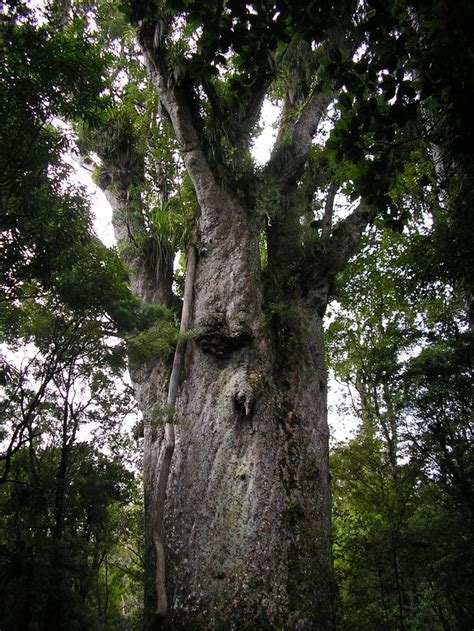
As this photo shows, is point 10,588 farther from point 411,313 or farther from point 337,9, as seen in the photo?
point 411,313

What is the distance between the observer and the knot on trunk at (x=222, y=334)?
5.86 metres

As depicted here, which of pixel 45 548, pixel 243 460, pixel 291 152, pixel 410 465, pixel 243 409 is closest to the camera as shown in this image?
pixel 243 460

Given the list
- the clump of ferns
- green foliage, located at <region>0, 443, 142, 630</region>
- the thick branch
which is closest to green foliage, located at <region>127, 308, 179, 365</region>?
the clump of ferns

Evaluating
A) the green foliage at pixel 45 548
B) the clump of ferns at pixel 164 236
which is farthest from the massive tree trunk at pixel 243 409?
the green foliage at pixel 45 548

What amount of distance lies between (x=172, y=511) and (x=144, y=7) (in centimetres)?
501

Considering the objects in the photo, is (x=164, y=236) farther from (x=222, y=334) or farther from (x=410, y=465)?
(x=410, y=465)

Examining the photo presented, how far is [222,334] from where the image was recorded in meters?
5.89

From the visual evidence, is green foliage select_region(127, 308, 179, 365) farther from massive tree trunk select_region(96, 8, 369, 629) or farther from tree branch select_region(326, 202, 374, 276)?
tree branch select_region(326, 202, 374, 276)

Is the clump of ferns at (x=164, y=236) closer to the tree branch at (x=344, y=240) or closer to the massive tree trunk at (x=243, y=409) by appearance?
the massive tree trunk at (x=243, y=409)

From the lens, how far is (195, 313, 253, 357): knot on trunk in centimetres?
586

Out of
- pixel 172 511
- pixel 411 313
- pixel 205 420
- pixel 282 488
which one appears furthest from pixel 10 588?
pixel 411 313

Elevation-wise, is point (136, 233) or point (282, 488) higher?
point (136, 233)

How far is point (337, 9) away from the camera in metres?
2.18

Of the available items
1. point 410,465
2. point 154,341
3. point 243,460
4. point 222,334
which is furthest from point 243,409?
point 410,465
